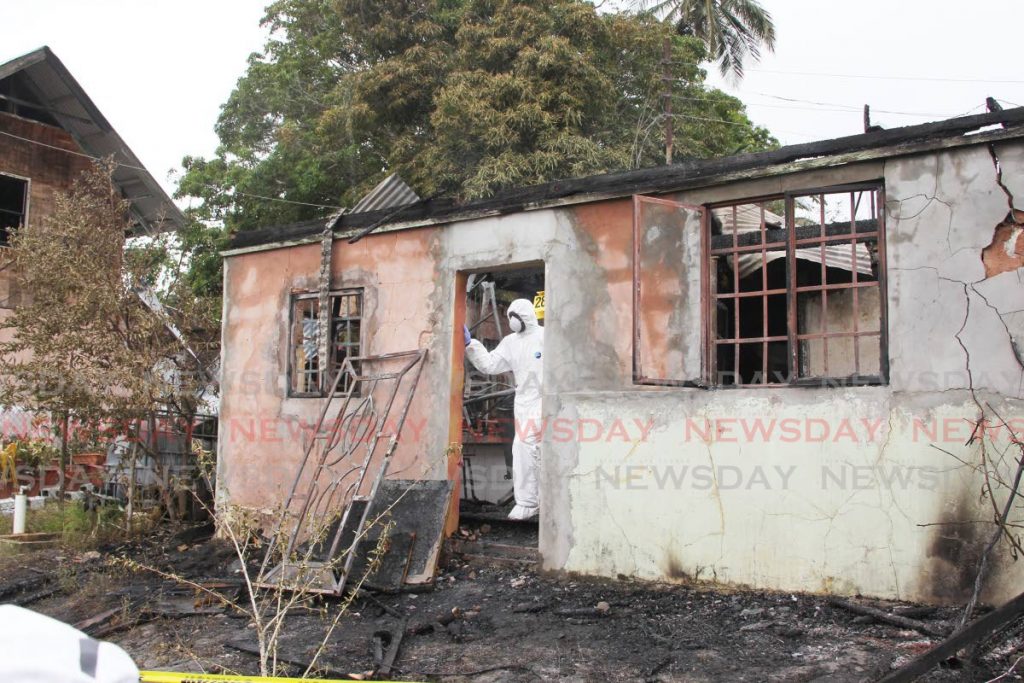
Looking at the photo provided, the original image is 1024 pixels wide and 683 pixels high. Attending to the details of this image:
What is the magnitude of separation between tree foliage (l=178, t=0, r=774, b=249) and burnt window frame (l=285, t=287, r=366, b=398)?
6148mm

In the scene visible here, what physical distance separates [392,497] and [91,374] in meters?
3.86

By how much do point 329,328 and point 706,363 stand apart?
4029 mm

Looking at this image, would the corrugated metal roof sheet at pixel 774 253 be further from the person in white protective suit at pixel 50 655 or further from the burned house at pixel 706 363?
the person in white protective suit at pixel 50 655

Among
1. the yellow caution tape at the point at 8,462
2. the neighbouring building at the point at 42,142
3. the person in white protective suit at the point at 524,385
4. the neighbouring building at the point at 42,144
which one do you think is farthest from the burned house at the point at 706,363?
the neighbouring building at the point at 42,144

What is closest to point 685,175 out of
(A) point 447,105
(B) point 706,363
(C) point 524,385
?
(B) point 706,363

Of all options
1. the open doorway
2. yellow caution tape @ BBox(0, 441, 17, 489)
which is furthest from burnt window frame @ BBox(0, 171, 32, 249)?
the open doorway

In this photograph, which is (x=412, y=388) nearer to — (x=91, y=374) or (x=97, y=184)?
(x=91, y=374)

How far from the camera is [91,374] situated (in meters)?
9.47

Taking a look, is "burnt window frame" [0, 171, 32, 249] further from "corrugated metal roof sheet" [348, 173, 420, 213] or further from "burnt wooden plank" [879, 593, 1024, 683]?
"burnt wooden plank" [879, 593, 1024, 683]

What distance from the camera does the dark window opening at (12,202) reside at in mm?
14570

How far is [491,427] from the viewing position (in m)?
11.0

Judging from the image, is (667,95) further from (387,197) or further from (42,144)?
(42,144)

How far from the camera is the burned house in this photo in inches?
228

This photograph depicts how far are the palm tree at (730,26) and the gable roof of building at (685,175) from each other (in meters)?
18.5
